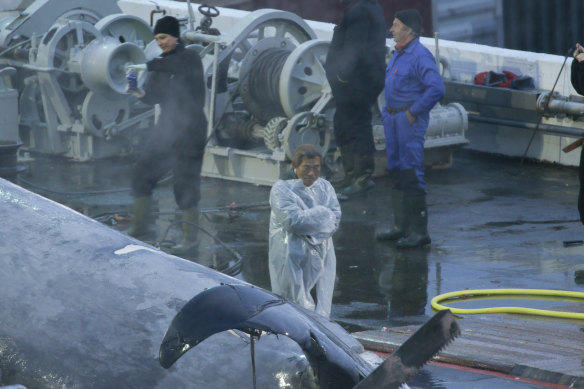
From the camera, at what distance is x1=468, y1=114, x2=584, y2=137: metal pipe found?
11477 millimetres

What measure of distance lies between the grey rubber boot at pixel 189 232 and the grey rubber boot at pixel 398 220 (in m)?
1.53

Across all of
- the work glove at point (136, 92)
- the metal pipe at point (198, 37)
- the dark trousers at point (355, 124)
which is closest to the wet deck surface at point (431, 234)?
the dark trousers at point (355, 124)

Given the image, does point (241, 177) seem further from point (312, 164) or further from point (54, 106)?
point (312, 164)

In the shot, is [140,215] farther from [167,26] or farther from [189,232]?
[167,26]

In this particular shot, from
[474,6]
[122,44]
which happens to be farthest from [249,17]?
[474,6]

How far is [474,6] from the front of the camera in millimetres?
23188

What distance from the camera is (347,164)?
10.5 m

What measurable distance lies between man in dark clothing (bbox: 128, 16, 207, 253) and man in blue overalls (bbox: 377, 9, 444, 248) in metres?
1.54

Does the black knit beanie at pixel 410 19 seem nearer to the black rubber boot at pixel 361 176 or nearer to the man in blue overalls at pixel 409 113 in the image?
the man in blue overalls at pixel 409 113

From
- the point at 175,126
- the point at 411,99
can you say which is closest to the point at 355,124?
the point at 411,99

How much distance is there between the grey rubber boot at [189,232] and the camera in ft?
28.1

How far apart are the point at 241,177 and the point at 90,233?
24.2 ft

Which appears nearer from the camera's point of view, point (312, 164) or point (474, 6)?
point (312, 164)

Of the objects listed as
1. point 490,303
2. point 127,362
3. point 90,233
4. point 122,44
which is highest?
point 122,44
